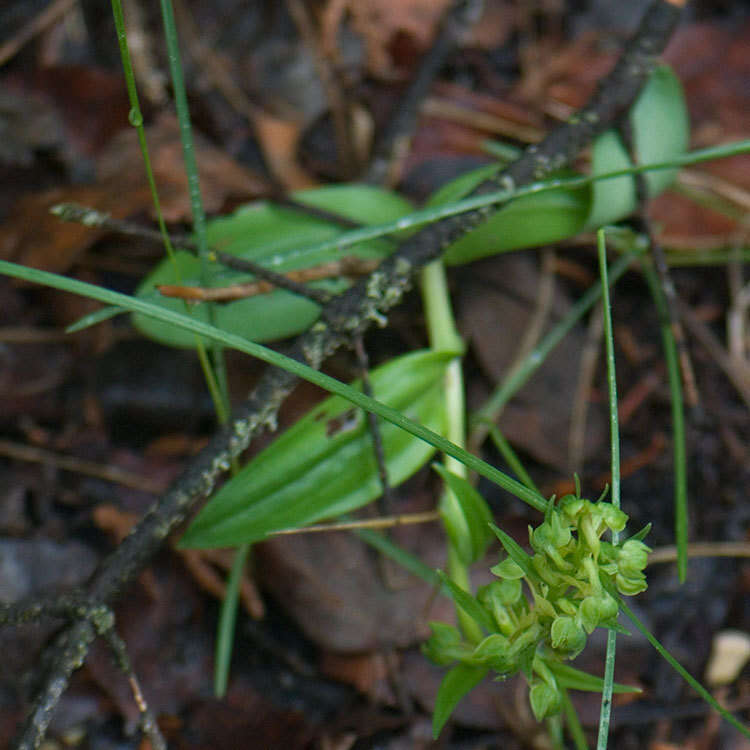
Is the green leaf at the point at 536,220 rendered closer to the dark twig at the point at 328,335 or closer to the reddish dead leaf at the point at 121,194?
the dark twig at the point at 328,335

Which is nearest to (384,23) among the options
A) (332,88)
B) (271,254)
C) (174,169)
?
(332,88)

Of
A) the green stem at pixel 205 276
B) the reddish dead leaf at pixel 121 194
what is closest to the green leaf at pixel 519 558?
the green stem at pixel 205 276

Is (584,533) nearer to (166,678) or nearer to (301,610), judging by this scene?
(301,610)

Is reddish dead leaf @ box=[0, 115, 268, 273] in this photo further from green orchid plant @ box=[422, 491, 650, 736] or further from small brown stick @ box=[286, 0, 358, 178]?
green orchid plant @ box=[422, 491, 650, 736]

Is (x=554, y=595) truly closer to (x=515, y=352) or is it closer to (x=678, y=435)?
(x=678, y=435)

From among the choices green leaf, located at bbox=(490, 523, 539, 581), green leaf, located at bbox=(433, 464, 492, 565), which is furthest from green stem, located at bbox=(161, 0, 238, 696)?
green leaf, located at bbox=(490, 523, 539, 581)

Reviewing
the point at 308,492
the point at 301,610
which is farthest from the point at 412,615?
the point at 308,492
